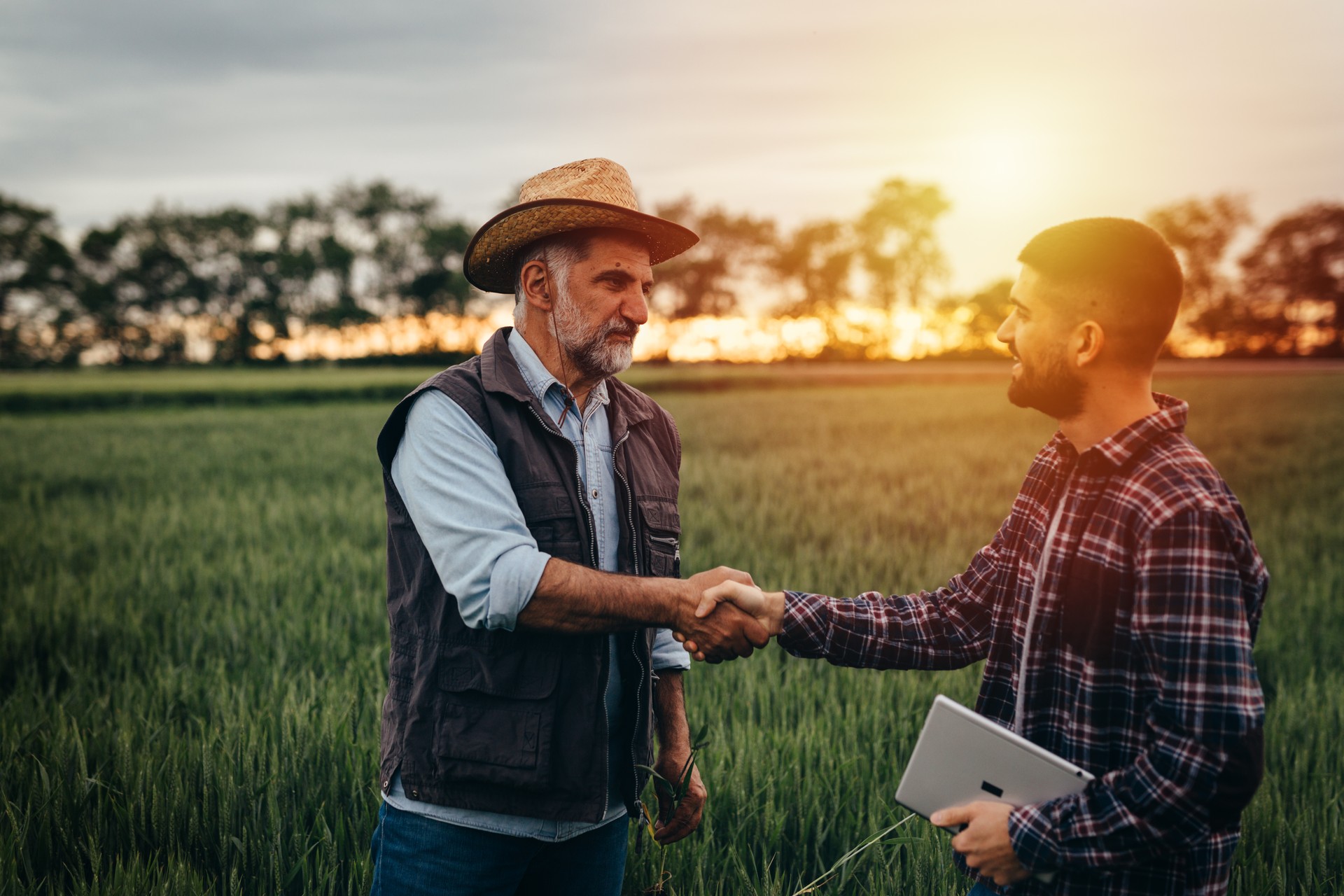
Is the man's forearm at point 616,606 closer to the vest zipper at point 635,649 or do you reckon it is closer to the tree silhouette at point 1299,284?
the vest zipper at point 635,649

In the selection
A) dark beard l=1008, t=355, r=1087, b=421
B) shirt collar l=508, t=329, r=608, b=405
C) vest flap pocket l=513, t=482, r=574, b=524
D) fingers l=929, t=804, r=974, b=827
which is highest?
shirt collar l=508, t=329, r=608, b=405

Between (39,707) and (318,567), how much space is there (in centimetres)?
252

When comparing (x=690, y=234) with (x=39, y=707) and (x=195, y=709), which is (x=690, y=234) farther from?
(x=39, y=707)

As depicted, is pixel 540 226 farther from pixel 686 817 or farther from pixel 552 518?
pixel 686 817

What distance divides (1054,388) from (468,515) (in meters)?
1.15

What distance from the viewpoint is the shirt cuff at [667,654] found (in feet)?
7.61

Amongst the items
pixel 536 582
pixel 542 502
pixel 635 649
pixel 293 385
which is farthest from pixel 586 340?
pixel 293 385

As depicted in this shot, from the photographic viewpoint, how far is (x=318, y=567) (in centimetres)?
635

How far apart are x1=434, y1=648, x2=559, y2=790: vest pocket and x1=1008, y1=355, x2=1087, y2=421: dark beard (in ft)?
3.54

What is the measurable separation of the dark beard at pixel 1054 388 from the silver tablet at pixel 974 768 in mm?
565

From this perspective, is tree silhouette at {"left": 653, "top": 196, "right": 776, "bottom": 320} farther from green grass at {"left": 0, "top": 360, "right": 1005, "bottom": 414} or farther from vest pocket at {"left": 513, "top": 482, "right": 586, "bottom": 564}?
vest pocket at {"left": 513, "top": 482, "right": 586, "bottom": 564}

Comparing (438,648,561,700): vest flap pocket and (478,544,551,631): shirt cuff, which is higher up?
(478,544,551,631): shirt cuff

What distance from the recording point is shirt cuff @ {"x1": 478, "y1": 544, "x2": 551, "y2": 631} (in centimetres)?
172

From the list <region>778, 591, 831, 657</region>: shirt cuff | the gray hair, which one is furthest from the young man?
the gray hair
